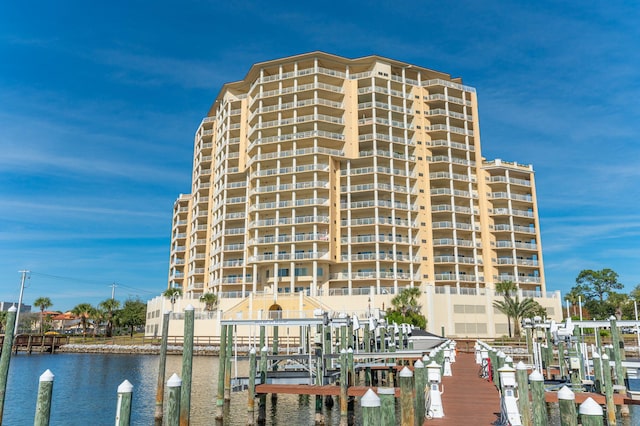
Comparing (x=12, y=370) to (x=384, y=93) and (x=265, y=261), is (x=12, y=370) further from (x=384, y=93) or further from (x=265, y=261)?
(x=384, y=93)

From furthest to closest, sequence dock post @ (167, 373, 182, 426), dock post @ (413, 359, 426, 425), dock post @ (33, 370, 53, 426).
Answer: dock post @ (413, 359, 426, 425)
dock post @ (167, 373, 182, 426)
dock post @ (33, 370, 53, 426)

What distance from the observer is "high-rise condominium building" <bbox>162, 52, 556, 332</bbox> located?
2441 inches

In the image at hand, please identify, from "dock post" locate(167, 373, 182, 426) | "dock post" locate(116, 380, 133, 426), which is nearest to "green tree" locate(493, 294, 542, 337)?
"dock post" locate(167, 373, 182, 426)

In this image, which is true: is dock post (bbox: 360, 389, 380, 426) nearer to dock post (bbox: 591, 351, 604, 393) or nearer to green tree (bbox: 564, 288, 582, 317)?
dock post (bbox: 591, 351, 604, 393)

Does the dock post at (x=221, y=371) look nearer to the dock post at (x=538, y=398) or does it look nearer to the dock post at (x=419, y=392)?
the dock post at (x=419, y=392)

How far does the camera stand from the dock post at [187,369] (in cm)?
1350

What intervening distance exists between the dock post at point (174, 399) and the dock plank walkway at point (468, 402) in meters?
5.94

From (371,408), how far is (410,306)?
170 feet

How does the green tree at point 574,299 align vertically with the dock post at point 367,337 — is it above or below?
above

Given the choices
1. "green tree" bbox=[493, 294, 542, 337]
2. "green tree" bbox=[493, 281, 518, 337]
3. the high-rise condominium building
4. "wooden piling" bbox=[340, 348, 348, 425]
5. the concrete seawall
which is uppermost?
the high-rise condominium building

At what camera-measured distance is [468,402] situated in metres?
14.2

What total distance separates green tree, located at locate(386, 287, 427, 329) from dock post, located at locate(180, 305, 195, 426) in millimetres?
38130

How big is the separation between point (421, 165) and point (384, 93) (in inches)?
454

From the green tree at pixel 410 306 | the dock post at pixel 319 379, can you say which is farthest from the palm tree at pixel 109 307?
the dock post at pixel 319 379
